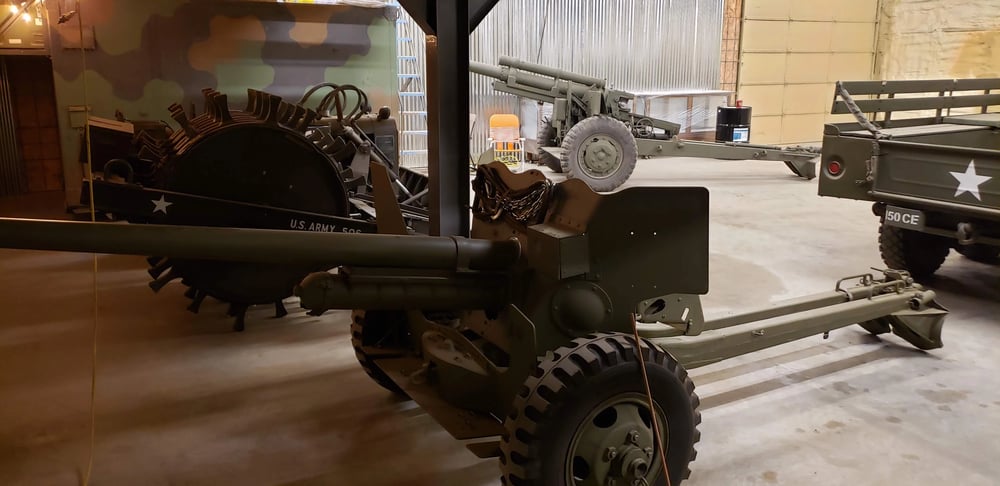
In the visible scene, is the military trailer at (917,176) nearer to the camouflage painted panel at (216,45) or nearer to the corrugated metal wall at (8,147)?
the camouflage painted panel at (216,45)

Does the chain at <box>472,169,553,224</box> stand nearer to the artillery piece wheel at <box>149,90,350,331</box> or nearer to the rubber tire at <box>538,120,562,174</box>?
the artillery piece wheel at <box>149,90,350,331</box>

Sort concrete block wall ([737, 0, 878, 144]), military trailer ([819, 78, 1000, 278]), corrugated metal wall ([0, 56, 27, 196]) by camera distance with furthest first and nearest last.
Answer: concrete block wall ([737, 0, 878, 144])
corrugated metal wall ([0, 56, 27, 196])
military trailer ([819, 78, 1000, 278])

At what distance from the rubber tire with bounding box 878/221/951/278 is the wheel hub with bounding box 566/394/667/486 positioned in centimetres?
437

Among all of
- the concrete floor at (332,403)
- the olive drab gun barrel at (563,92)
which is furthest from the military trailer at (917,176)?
the olive drab gun barrel at (563,92)

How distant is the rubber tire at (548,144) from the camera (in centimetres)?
1159

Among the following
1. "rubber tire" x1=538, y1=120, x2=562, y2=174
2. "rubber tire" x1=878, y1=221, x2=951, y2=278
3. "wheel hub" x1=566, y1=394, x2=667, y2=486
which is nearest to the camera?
"wheel hub" x1=566, y1=394, x2=667, y2=486

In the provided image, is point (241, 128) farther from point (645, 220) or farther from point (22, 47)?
point (22, 47)

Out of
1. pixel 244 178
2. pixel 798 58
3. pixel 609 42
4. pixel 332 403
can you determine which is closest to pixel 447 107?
pixel 244 178

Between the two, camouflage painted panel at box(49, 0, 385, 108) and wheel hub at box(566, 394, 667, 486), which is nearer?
wheel hub at box(566, 394, 667, 486)

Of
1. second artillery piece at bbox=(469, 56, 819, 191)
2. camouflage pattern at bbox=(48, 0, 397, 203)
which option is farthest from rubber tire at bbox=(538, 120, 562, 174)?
camouflage pattern at bbox=(48, 0, 397, 203)

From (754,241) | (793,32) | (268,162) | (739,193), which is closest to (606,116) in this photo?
Result: (739,193)

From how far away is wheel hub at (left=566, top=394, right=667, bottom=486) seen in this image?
2.87m

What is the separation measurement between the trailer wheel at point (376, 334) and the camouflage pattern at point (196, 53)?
5.70 m

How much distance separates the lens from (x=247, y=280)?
205 inches
